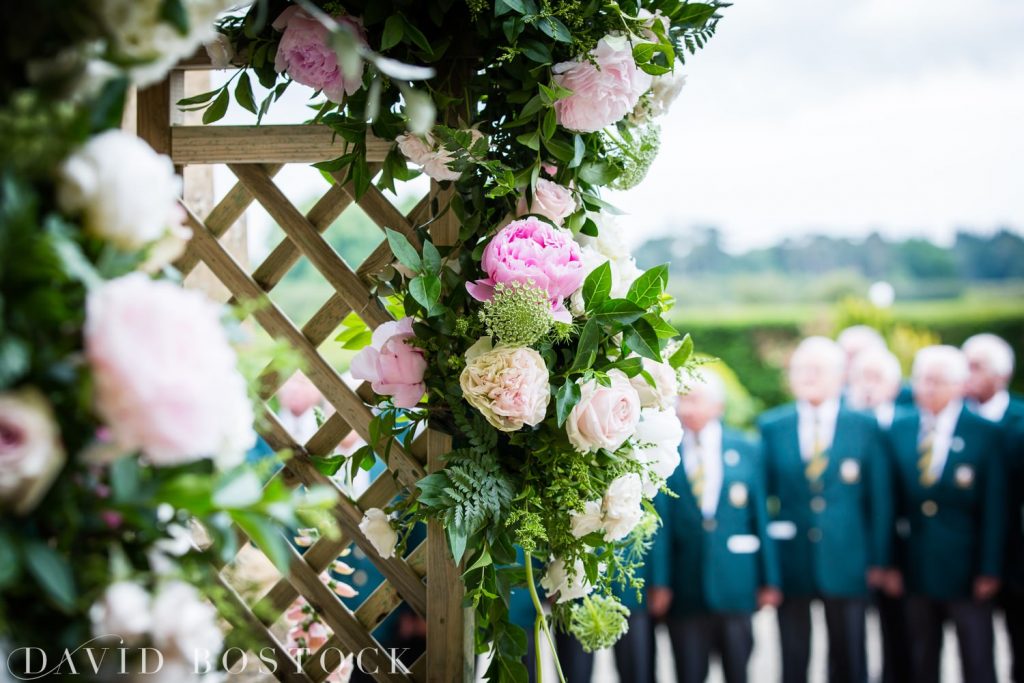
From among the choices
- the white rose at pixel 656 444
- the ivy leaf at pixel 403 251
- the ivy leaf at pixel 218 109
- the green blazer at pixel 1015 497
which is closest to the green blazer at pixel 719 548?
the green blazer at pixel 1015 497

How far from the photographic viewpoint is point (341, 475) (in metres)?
1.55

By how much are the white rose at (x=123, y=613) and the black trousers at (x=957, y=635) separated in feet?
10.8

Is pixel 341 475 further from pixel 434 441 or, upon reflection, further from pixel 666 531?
pixel 666 531

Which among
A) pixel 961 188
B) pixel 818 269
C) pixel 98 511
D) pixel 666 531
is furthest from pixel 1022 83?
pixel 98 511

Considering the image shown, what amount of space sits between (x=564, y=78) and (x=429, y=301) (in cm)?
39

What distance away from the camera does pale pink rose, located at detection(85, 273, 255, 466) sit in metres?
0.58

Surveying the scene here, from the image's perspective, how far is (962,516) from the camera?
3.07 m

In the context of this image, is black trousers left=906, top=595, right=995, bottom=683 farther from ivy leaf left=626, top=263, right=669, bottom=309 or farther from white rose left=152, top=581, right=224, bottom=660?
white rose left=152, top=581, right=224, bottom=660

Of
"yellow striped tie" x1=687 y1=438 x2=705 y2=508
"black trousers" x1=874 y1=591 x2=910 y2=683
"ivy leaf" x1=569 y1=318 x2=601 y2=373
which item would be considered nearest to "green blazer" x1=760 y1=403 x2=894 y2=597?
"black trousers" x1=874 y1=591 x2=910 y2=683

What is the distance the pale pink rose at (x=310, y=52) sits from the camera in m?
1.17

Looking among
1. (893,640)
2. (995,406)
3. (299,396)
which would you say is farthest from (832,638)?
(299,396)

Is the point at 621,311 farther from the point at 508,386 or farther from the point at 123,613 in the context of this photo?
the point at 123,613

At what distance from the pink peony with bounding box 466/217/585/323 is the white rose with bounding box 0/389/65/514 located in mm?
628

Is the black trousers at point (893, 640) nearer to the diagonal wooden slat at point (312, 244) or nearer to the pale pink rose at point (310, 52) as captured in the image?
the diagonal wooden slat at point (312, 244)
